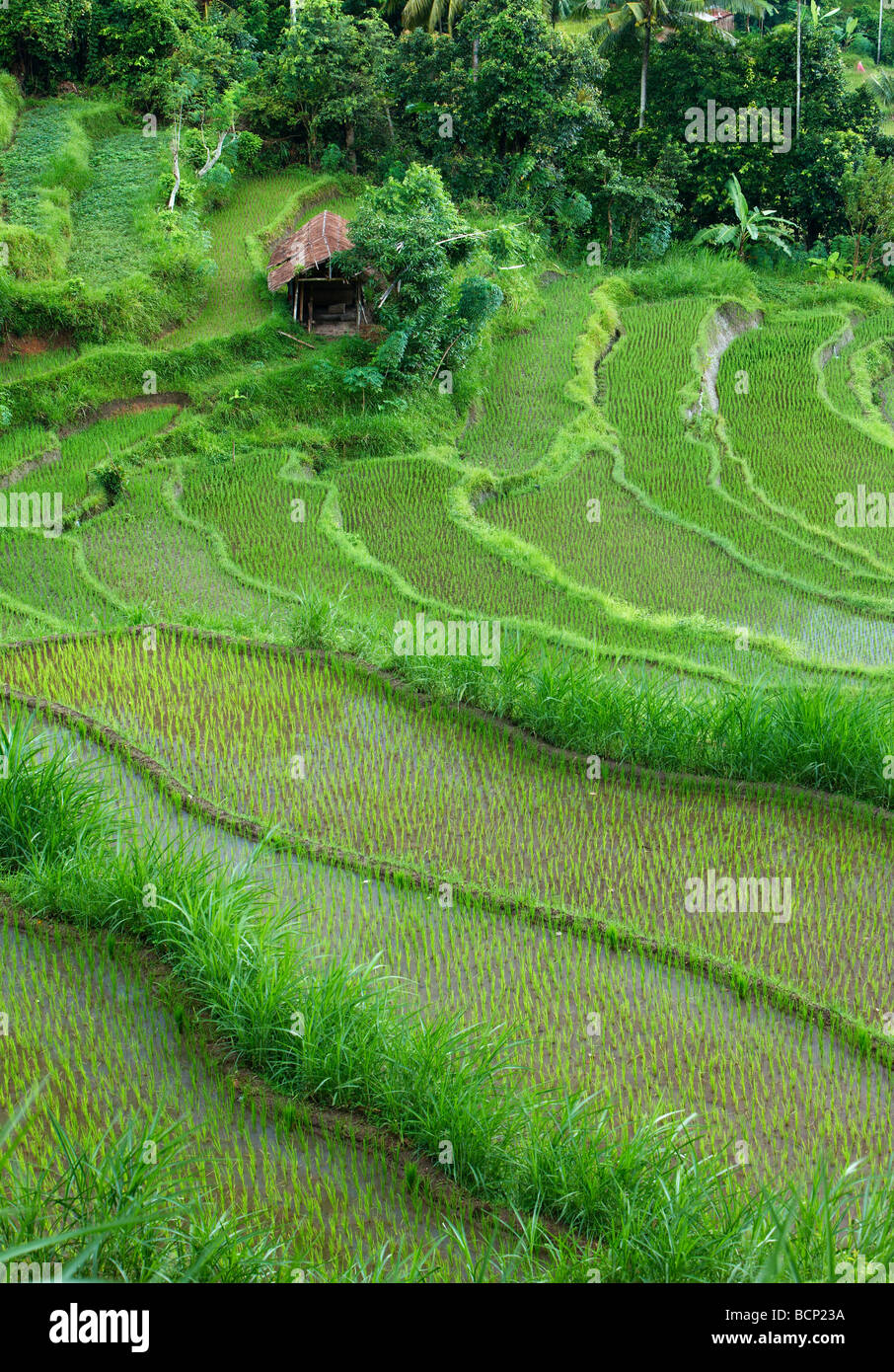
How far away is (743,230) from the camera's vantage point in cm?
1842

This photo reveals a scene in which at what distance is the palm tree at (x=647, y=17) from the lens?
1911 centimetres

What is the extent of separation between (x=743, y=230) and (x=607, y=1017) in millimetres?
16027

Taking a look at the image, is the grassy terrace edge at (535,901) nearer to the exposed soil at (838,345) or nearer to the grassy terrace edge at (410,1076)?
the grassy terrace edge at (410,1076)

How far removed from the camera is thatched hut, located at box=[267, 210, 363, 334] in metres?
14.1

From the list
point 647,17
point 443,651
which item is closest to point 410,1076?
point 443,651

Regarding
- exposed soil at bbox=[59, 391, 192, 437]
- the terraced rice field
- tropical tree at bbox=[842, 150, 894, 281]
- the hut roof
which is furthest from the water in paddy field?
tropical tree at bbox=[842, 150, 894, 281]

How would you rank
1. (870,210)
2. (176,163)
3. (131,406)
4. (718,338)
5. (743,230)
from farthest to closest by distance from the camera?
(743,230) → (870,210) → (718,338) → (176,163) → (131,406)

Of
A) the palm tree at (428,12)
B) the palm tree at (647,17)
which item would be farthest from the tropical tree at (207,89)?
the palm tree at (647,17)

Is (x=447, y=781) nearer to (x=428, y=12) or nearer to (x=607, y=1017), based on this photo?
(x=607, y=1017)

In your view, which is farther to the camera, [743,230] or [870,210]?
[743,230]

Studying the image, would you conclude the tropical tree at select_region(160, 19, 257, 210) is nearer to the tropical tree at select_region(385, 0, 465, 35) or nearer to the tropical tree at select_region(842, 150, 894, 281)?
the tropical tree at select_region(385, 0, 465, 35)

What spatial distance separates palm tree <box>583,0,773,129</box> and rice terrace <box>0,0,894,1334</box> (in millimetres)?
89

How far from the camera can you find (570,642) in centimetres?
893
